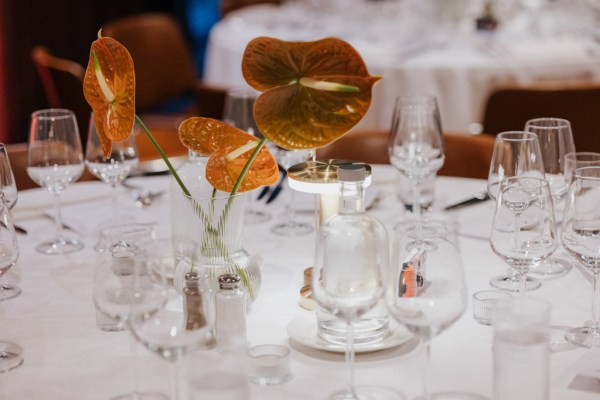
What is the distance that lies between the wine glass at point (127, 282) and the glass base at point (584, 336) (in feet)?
2.14

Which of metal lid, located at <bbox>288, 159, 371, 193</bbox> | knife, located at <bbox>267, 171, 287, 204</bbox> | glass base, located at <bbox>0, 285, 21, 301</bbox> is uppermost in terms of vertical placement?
metal lid, located at <bbox>288, 159, 371, 193</bbox>

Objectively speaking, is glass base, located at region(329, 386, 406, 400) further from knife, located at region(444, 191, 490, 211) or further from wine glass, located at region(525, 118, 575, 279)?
knife, located at region(444, 191, 490, 211)

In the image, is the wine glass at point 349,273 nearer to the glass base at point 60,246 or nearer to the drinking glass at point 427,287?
the drinking glass at point 427,287

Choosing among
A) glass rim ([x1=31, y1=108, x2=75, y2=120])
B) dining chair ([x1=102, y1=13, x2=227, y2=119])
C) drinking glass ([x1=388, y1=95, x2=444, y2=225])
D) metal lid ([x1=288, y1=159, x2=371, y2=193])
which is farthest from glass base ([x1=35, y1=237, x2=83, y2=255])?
dining chair ([x1=102, y1=13, x2=227, y2=119])

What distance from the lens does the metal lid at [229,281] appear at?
141cm

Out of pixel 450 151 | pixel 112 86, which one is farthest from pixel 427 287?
pixel 450 151

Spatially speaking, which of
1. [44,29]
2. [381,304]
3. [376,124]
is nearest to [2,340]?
[381,304]

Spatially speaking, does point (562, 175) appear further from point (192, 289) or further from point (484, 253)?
point (192, 289)

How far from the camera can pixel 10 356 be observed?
57.1 inches

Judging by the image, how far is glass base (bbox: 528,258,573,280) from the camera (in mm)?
1780

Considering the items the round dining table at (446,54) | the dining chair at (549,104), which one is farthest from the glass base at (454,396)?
the round dining table at (446,54)

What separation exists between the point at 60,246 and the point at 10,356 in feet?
1.94

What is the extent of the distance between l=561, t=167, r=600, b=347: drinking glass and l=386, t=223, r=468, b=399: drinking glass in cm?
33

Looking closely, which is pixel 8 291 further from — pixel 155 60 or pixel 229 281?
pixel 155 60
